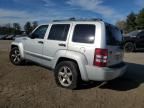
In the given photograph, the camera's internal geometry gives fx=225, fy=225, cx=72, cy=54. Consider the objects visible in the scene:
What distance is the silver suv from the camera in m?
5.63

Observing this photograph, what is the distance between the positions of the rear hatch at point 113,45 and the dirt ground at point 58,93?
85cm

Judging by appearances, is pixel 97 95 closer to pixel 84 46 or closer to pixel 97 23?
pixel 84 46

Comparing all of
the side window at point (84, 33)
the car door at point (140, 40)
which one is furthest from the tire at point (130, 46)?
the side window at point (84, 33)

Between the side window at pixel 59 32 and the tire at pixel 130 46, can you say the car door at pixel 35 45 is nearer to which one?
the side window at pixel 59 32

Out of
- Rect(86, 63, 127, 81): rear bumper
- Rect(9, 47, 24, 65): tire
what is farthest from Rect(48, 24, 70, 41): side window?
Rect(9, 47, 24, 65): tire

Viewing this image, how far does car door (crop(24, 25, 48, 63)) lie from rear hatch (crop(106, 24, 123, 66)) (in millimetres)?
2280

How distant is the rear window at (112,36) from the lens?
5.88 m

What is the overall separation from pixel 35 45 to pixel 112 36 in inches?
108

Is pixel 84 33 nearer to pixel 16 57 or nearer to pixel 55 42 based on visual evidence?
pixel 55 42

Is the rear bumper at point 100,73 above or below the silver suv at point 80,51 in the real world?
below

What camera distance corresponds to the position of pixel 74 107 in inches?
194

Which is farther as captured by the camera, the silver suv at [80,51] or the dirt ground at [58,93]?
the silver suv at [80,51]

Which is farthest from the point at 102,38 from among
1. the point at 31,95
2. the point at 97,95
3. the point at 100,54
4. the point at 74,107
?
the point at 31,95

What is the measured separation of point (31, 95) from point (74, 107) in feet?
3.90
